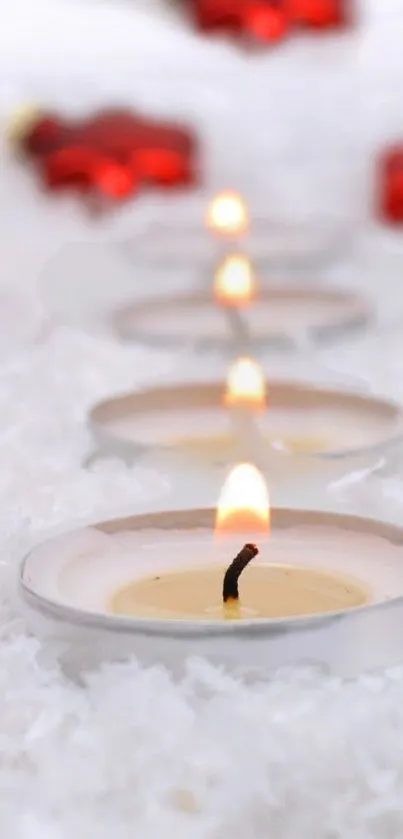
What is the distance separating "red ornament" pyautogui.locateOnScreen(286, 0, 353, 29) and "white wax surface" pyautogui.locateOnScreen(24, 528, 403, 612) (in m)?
1.20

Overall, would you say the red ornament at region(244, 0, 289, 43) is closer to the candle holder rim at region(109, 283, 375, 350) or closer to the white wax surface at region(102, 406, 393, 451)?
the candle holder rim at region(109, 283, 375, 350)

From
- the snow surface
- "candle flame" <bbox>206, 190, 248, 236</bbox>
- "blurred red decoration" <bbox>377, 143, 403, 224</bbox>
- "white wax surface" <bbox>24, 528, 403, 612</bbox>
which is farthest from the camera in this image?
"blurred red decoration" <bbox>377, 143, 403, 224</bbox>

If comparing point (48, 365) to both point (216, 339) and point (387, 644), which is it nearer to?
point (216, 339)

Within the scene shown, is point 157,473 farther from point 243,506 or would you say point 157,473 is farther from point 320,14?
point 320,14

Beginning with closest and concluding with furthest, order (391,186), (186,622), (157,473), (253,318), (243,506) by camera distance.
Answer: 1. (186,622)
2. (243,506)
3. (157,473)
4. (253,318)
5. (391,186)

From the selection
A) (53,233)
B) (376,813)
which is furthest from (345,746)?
(53,233)

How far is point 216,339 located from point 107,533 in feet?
1.45

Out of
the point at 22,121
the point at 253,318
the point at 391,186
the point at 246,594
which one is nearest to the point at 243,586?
the point at 246,594

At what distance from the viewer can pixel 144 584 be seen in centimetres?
57

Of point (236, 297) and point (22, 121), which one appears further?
point (22, 121)

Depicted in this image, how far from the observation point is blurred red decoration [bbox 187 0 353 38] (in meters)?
1.70

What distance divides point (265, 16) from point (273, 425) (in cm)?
102

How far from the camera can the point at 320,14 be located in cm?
170

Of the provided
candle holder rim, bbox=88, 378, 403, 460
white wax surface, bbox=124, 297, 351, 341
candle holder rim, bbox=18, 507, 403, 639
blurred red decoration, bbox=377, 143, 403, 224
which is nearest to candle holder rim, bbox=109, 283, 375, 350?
white wax surface, bbox=124, 297, 351, 341
